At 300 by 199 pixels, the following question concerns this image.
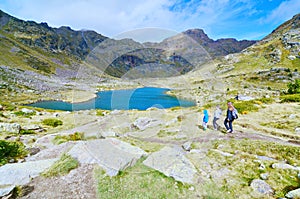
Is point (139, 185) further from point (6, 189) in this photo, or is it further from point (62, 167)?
point (6, 189)

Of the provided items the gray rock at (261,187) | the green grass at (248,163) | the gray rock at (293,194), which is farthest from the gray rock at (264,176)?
the gray rock at (293,194)

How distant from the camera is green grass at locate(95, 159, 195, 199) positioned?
7.69 meters

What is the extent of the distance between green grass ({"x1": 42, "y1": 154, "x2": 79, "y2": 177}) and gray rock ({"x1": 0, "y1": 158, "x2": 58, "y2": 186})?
416 mm

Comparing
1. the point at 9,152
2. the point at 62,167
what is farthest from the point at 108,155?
the point at 9,152

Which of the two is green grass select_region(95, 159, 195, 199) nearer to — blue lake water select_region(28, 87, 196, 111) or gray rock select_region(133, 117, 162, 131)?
gray rock select_region(133, 117, 162, 131)

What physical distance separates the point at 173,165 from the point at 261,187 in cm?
397

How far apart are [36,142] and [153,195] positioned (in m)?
12.7

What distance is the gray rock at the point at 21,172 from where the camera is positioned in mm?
8344

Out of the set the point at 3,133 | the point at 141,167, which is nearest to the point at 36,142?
the point at 3,133

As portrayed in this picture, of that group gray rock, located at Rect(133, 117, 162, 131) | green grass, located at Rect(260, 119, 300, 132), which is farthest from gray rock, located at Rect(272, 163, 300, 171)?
gray rock, located at Rect(133, 117, 162, 131)

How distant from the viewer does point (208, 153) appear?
1127 cm

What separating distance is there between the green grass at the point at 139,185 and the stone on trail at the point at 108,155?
41cm

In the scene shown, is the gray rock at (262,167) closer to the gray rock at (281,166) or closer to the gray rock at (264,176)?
the gray rock at (281,166)

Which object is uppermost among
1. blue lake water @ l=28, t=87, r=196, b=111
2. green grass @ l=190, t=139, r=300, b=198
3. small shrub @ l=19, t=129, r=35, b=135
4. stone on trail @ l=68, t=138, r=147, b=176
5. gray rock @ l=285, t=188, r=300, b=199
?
stone on trail @ l=68, t=138, r=147, b=176
